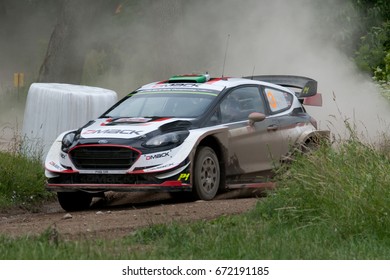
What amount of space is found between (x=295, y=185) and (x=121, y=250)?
241 centimetres

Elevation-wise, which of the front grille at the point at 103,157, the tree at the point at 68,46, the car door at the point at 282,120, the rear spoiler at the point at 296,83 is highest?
the tree at the point at 68,46

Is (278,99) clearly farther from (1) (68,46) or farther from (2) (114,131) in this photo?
(1) (68,46)

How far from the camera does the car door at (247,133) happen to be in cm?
1302

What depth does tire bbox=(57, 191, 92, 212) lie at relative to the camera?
507 inches

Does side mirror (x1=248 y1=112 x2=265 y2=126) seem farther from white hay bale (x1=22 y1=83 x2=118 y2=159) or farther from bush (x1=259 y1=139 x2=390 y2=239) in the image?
white hay bale (x1=22 y1=83 x2=118 y2=159)

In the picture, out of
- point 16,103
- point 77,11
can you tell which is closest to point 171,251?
point 77,11

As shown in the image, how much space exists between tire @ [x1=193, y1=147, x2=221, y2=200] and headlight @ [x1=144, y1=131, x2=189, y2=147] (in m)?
0.28

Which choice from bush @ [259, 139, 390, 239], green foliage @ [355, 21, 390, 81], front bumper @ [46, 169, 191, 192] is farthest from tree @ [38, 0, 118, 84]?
bush @ [259, 139, 390, 239]

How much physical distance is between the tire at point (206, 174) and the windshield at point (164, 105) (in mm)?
570

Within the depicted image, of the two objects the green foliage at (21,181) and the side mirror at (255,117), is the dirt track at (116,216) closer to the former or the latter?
the green foliage at (21,181)

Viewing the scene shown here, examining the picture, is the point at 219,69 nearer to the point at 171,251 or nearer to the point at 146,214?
the point at 146,214

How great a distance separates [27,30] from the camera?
39125mm

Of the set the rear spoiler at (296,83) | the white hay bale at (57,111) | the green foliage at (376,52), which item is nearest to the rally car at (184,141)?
the rear spoiler at (296,83)

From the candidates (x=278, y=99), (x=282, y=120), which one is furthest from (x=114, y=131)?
(x=278, y=99)
